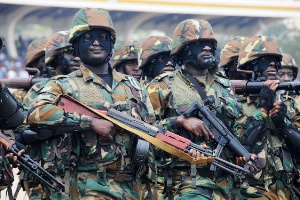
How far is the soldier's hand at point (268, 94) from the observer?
11.2 meters

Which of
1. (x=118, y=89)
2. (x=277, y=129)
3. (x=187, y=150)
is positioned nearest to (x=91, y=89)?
(x=118, y=89)

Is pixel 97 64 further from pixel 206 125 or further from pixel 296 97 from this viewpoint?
pixel 296 97

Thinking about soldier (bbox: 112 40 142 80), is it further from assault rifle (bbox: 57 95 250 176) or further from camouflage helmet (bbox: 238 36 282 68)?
assault rifle (bbox: 57 95 250 176)

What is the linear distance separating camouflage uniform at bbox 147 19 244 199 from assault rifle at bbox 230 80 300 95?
28.0 inches

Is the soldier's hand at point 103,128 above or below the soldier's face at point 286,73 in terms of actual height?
above

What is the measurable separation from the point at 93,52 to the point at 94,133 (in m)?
0.80

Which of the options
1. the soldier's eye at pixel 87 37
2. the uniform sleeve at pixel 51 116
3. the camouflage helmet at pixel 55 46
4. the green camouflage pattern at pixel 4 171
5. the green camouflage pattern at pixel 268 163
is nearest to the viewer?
the green camouflage pattern at pixel 4 171

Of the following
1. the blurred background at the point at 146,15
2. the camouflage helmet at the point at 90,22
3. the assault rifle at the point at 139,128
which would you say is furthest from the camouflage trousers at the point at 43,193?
the blurred background at the point at 146,15

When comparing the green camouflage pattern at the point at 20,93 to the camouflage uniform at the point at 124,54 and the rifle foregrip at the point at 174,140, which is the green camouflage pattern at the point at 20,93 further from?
the rifle foregrip at the point at 174,140

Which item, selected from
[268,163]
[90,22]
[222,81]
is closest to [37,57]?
[268,163]

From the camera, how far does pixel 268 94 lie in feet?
36.7

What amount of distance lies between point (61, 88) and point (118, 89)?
527 millimetres

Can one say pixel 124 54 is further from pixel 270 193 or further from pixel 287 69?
pixel 270 193

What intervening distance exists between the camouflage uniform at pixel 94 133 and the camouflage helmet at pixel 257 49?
2483 millimetres
